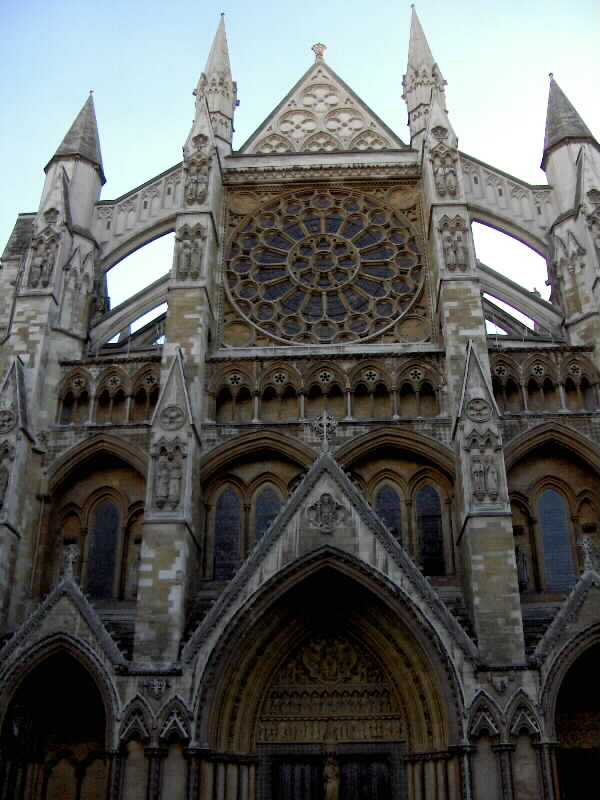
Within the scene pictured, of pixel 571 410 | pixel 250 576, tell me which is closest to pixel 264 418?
pixel 250 576

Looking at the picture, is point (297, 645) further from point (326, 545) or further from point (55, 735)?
point (55, 735)

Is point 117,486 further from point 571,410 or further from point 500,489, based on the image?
point 571,410

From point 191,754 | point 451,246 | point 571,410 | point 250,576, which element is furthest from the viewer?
point 451,246

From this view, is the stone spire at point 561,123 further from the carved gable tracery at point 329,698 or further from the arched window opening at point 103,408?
the carved gable tracery at point 329,698

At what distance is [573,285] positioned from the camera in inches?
818

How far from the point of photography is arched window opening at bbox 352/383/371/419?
1964 centimetres

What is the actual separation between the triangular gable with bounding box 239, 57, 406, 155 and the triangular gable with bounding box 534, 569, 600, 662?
1361 cm

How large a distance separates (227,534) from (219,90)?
13500 millimetres

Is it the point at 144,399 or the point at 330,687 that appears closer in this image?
the point at 330,687

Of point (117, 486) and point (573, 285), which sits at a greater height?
point (573, 285)

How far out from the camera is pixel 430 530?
18.8 meters

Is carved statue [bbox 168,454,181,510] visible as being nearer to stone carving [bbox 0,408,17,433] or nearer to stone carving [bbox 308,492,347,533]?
stone carving [bbox 308,492,347,533]

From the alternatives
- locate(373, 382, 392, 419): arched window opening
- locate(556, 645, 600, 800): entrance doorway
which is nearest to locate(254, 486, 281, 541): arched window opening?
locate(373, 382, 392, 419): arched window opening

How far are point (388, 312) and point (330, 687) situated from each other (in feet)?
29.4
